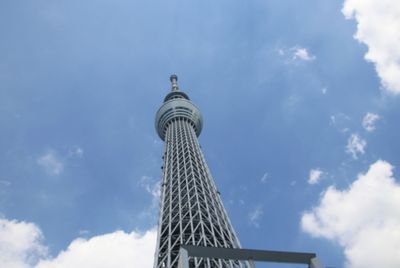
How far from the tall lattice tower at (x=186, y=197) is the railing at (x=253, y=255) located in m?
18.3

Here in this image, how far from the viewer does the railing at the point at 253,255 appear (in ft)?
28.7

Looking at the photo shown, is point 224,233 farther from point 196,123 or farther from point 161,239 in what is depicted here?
point 196,123

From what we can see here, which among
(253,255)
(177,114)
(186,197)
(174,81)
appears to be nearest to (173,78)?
(174,81)

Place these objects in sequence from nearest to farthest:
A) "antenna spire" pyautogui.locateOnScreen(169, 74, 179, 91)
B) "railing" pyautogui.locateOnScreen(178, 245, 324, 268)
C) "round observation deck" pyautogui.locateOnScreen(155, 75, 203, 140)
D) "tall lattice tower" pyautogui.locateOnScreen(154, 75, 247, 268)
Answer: "railing" pyautogui.locateOnScreen(178, 245, 324, 268)
"tall lattice tower" pyautogui.locateOnScreen(154, 75, 247, 268)
"round observation deck" pyautogui.locateOnScreen(155, 75, 203, 140)
"antenna spire" pyautogui.locateOnScreen(169, 74, 179, 91)

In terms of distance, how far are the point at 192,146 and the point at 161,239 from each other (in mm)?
19623

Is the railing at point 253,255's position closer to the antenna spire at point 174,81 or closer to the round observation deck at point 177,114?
the round observation deck at point 177,114

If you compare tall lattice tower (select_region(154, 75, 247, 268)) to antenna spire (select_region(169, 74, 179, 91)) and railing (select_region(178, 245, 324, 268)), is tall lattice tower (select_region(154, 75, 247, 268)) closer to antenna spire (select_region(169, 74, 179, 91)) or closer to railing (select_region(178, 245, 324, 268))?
antenna spire (select_region(169, 74, 179, 91))

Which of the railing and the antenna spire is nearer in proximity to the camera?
the railing

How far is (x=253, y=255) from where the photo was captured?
9000 mm

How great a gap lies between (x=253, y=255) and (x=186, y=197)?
111 ft

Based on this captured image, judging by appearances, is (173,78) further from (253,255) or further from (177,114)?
(253,255)

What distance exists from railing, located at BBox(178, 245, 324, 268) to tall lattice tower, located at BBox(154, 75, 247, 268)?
1831 centimetres

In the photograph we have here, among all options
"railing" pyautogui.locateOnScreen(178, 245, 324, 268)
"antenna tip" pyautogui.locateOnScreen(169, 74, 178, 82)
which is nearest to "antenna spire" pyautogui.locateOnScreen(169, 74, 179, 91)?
"antenna tip" pyautogui.locateOnScreen(169, 74, 178, 82)

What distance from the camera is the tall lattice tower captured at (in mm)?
33750
